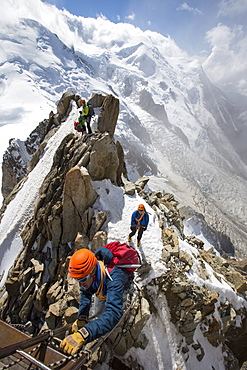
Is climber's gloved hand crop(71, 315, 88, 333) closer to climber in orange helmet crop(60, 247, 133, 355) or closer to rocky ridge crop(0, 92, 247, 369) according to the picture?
climber in orange helmet crop(60, 247, 133, 355)

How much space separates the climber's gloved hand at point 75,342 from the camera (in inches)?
123

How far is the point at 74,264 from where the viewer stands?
151 inches

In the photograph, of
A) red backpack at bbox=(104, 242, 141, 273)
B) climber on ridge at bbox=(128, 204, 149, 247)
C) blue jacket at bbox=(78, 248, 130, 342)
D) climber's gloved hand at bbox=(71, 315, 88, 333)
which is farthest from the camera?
climber on ridge at bbox=(128, 204, 149, 247)

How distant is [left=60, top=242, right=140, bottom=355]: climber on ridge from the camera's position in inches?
134

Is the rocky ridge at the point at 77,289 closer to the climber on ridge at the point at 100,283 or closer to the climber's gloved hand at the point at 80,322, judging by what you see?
the climber's gloved hand at the point at 80,322

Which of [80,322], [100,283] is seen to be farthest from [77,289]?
[100,283]

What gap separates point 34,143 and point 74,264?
4220 centimetres

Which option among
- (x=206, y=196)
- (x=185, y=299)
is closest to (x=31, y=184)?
(x=185, y=299)

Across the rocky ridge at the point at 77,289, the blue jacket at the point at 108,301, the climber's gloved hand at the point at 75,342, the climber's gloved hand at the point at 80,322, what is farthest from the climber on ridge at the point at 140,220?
the climber's gloved hand at the point at 75,342

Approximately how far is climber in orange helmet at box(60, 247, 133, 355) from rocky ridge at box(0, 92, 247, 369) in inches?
149

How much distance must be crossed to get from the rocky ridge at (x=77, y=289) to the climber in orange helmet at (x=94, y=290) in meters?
3.79

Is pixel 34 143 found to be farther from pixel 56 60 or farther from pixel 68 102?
pixel 56 60

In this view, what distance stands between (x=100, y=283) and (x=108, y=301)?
0.45 m

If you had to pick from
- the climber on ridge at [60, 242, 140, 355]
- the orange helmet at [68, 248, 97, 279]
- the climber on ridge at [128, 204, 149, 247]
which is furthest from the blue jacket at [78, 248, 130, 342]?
the climber on ridge at [128, 204, 149, 247]
